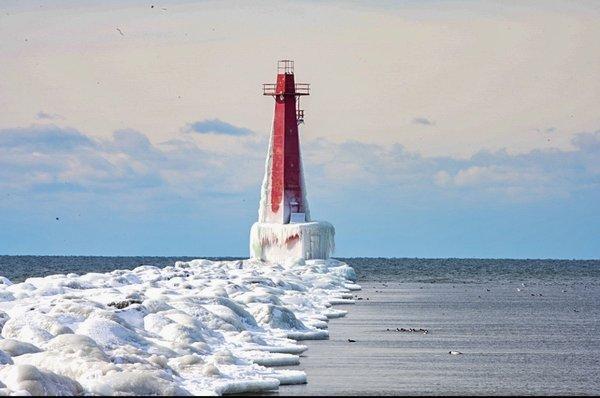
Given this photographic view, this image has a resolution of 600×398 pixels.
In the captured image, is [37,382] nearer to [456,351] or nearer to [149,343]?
[149,343]

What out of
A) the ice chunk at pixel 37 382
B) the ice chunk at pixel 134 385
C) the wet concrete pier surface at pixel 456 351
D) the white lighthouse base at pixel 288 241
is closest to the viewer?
the ice chunk at pixel 37 382

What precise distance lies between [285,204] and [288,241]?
1734 millimetres

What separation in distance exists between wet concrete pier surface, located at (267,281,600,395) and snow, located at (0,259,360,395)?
695 millimetres

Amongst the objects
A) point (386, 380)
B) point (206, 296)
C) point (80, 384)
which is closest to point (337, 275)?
point (206, 296)

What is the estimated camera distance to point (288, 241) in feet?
188

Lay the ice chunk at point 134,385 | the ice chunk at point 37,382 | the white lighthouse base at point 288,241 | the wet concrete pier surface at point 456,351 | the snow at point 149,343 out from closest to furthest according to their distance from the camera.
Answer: the ice chunk at point 37,382
the ice chunk at point 134,385
the snow at point 149,343
the wet concrete pier surface at point 456,351
the white lighthouse base at point 288,241

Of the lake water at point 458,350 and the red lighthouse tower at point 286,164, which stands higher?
the red lighthouse tower at point 286,164

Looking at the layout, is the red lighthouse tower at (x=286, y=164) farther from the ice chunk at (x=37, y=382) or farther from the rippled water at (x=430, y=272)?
the ice chunk at (x=37, y=382)

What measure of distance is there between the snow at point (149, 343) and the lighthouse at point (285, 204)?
2359cm

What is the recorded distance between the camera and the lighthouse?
57.2 m

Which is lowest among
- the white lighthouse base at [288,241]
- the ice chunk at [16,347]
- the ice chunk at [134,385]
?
the ice chunk at [134,385]

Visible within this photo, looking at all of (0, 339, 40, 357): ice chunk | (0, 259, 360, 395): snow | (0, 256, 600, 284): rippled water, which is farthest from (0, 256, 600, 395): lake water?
(0, 256, 600, 284): rippled water

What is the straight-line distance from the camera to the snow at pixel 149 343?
49.1ft

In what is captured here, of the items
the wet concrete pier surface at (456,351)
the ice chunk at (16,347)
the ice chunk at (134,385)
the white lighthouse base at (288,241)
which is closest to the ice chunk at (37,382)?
the ice chunk at (134,385)
